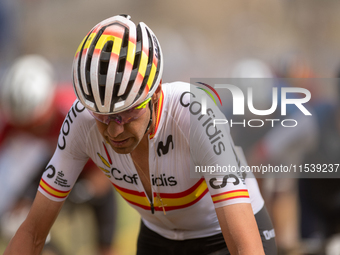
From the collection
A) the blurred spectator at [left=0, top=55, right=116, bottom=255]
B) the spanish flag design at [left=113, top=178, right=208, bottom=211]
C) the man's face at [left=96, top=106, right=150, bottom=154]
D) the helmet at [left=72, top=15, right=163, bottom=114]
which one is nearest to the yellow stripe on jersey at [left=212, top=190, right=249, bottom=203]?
the spanish flag design at [left=113, top=178, right=208, bottom=211]

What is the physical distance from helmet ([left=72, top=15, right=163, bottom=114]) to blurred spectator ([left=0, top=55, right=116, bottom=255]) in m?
2.74

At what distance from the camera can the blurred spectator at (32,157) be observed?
4.89 metres

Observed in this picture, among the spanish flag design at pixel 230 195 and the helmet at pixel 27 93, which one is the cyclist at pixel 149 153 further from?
the helmet at pixel 27 93

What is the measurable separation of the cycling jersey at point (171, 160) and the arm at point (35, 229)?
0.06 meters

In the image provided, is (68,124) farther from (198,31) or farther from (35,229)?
(198,31)

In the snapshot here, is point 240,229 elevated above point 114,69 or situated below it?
below

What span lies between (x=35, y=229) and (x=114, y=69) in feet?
3.29

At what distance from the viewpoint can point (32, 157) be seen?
16.0 feet

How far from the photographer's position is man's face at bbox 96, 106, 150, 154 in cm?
212

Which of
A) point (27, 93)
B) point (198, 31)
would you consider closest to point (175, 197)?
point (27, 93)

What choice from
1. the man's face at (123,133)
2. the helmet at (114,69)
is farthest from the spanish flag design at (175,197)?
the helmet at (114,69)

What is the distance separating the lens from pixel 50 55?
1032cm

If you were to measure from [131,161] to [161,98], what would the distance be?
0.39m

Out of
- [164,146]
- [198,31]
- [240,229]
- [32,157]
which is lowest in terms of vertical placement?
[198,31]
